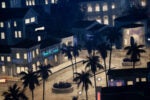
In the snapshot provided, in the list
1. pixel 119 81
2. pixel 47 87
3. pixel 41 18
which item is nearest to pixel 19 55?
pixel 47 87

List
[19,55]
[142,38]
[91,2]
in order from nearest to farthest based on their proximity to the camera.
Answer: [19,55], [142,38], [91,2]

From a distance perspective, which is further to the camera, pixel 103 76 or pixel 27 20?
pixel 27 20

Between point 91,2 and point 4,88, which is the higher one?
point 91,2

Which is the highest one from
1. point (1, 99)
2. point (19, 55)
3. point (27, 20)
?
point (27, 20)

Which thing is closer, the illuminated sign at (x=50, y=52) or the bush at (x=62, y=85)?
the bush at (x=62, y=85)

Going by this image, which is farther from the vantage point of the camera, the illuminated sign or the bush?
the illuminated sign

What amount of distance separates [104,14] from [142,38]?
2925cm

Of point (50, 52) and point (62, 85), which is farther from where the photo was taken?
point (50, 52)

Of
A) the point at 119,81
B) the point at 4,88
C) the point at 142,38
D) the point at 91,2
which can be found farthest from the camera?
the point at 91,2

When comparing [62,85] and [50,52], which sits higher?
[50,52]

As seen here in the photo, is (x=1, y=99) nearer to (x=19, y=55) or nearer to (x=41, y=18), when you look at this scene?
(x=19, y=55)

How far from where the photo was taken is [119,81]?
81688mm

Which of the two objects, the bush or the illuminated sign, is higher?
the illuminated sign

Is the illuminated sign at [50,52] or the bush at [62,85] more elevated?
the illuminated sign at [50,52]
